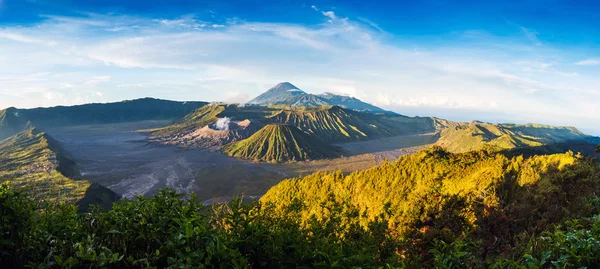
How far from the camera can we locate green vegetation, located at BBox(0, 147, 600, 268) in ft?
13.8

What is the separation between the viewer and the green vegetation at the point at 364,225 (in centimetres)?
421

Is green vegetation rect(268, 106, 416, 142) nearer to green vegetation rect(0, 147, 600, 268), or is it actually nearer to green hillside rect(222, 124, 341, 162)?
green hillside rect(222, 124, 341, 162)

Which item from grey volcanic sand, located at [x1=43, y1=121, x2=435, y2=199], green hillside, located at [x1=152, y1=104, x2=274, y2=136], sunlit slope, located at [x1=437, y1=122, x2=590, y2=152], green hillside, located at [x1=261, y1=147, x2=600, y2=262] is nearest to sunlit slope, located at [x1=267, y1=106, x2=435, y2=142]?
A: green hillside, located at [x1=152, y1=104, x2=274, y2=136]

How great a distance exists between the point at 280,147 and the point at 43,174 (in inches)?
2813

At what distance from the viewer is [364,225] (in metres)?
12.2

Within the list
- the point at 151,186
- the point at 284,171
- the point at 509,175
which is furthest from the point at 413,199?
the point at 284,171

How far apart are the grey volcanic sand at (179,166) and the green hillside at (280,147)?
6.11 metres

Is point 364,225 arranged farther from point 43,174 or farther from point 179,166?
point 179,166

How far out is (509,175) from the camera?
20250 mm

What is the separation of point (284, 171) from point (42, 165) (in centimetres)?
6484

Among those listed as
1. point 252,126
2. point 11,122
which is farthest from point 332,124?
point 11,122

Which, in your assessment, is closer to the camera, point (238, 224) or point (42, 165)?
point (238, 224)

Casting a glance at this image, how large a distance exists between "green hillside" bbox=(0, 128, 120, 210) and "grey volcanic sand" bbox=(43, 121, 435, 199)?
5843mm

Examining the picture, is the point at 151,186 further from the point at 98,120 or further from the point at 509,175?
the point at 98,120
